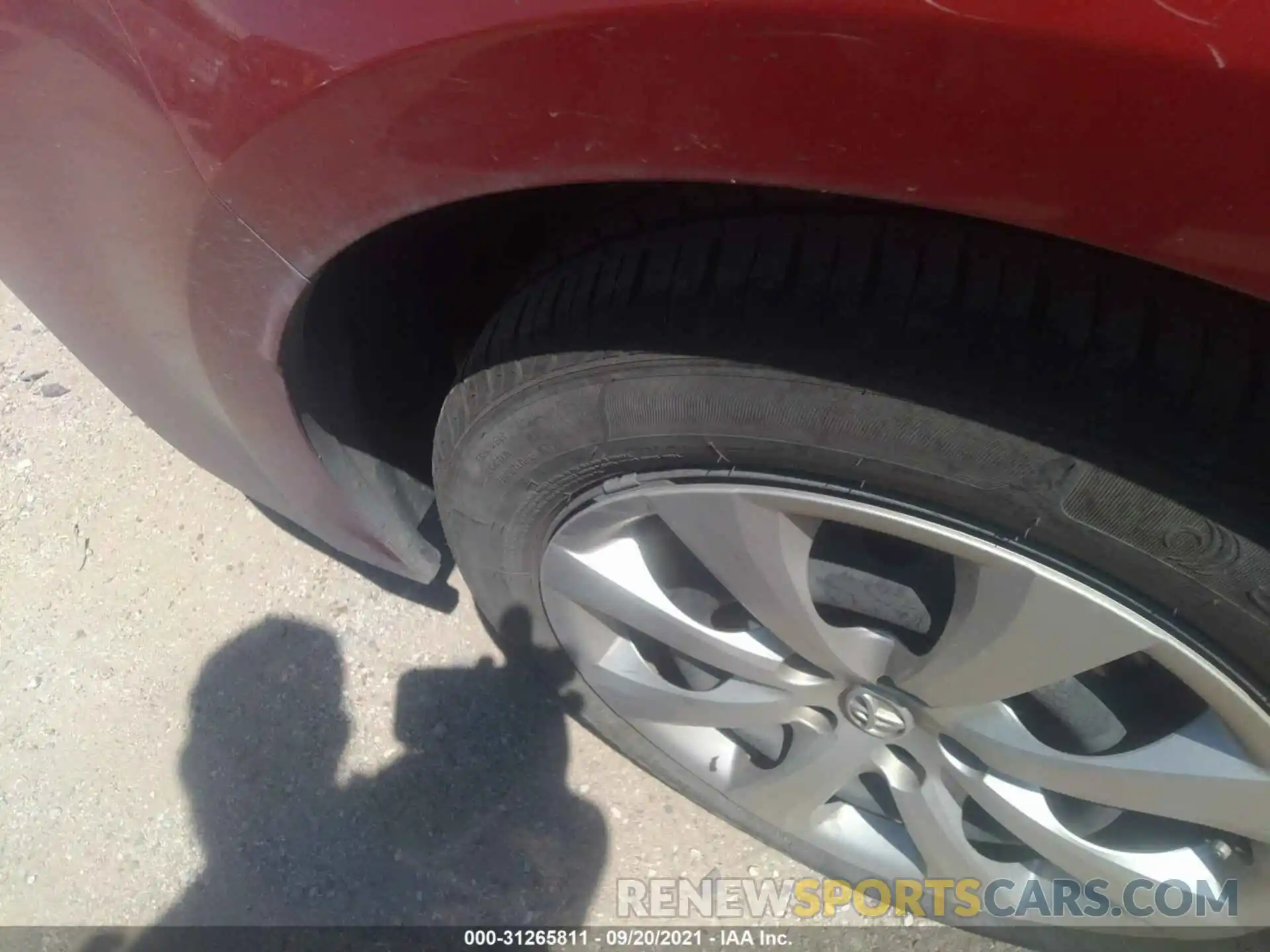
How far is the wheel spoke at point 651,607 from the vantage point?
1.30 meters

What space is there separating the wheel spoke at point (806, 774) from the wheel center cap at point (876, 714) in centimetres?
3

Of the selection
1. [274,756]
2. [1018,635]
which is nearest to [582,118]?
[1018,635]

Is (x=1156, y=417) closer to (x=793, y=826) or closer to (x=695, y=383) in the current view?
(x=695, y=383)

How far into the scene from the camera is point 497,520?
1.33 meters

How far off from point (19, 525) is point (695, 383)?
1.94 m

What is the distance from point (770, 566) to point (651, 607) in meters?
0.25

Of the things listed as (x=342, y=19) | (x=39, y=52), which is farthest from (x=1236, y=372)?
(x=39, y=52)

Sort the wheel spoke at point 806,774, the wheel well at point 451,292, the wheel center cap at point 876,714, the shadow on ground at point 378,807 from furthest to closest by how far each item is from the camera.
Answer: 1. the shadow on ground at point 378,807
2. the wheel spoke at point 806,774
3. the wheel center cap at point 876,714
4. the wheel well at point 451,292

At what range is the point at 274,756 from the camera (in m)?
1.85

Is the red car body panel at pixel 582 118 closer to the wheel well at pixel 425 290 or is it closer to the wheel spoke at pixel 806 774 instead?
the wheel well at pixel 425 290

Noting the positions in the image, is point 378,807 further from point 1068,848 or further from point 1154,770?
point 1154,770

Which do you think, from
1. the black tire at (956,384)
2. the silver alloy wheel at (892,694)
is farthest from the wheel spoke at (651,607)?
the black tire at (956,384)
